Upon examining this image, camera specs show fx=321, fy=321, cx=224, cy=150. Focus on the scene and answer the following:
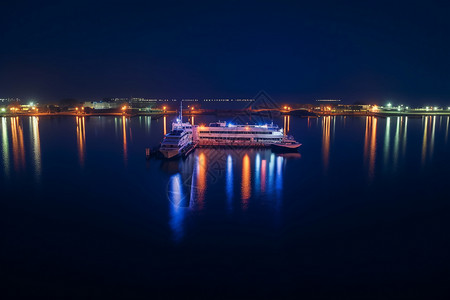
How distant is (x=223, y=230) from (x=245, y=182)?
2466 mm

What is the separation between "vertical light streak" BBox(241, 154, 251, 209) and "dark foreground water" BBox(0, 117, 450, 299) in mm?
24

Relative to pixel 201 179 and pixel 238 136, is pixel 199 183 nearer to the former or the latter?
pixel 201 179

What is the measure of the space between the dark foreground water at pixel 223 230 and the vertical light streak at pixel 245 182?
0.02m

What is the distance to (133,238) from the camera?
4.28m

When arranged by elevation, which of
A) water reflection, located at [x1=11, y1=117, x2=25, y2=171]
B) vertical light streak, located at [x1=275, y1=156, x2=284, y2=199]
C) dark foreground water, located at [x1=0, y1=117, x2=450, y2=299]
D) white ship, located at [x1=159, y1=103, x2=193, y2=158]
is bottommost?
dark foreground water, located at [x1=0, y1=117, x2=450, y2=299]

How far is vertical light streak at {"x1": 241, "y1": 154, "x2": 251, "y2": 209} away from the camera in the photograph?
5.79 m

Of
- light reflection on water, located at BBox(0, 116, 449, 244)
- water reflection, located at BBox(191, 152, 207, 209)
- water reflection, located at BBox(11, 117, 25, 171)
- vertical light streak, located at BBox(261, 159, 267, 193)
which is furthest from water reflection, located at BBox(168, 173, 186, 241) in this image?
water reflection, located at BBox(11, 117, 25, 171)

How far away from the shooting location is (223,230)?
178 inches

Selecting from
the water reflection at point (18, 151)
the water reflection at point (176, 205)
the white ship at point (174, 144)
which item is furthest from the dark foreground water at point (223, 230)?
the white ship at point (174, 144)

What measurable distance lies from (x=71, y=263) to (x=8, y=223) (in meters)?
1.81

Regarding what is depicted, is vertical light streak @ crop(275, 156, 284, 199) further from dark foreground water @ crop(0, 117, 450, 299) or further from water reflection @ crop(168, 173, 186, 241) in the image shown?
water reflection @ crop(168, 173, 186, 241)

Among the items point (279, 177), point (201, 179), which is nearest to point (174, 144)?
point (201, 179)

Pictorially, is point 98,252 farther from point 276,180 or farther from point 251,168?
point 251,168

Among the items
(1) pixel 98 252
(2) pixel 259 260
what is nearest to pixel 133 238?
(1) pixel 98 252
